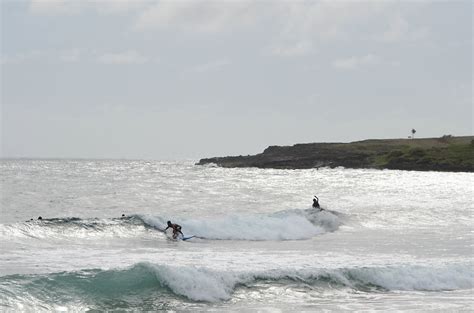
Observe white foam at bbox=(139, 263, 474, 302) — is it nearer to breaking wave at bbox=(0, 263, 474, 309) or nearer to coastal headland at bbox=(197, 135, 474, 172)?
breaking wave at bbox=(0, 263, 474, 309)

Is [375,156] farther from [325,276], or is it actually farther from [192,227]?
[325,276]

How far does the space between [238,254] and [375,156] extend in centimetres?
10258

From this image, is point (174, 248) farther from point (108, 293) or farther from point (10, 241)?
point (108, 293)

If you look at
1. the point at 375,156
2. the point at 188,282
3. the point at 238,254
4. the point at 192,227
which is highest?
the point at 375,156

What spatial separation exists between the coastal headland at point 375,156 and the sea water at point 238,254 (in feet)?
168

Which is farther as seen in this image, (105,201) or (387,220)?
(105,201)

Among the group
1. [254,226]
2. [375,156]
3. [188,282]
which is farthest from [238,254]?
[375,156]

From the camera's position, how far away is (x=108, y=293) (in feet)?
64.4

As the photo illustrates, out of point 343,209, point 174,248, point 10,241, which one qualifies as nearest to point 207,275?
point 174,248

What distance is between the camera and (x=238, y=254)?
95.7 ft

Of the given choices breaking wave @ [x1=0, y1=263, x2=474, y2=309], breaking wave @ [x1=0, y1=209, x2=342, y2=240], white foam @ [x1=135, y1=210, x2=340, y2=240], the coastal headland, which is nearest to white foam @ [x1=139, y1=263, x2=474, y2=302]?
breaking wave @ [x1=0, y1=263, x2=474, y2=309]

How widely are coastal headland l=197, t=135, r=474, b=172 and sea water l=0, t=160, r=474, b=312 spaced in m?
51.1

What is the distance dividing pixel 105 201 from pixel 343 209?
20225 mm

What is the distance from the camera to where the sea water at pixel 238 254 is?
1956cm
